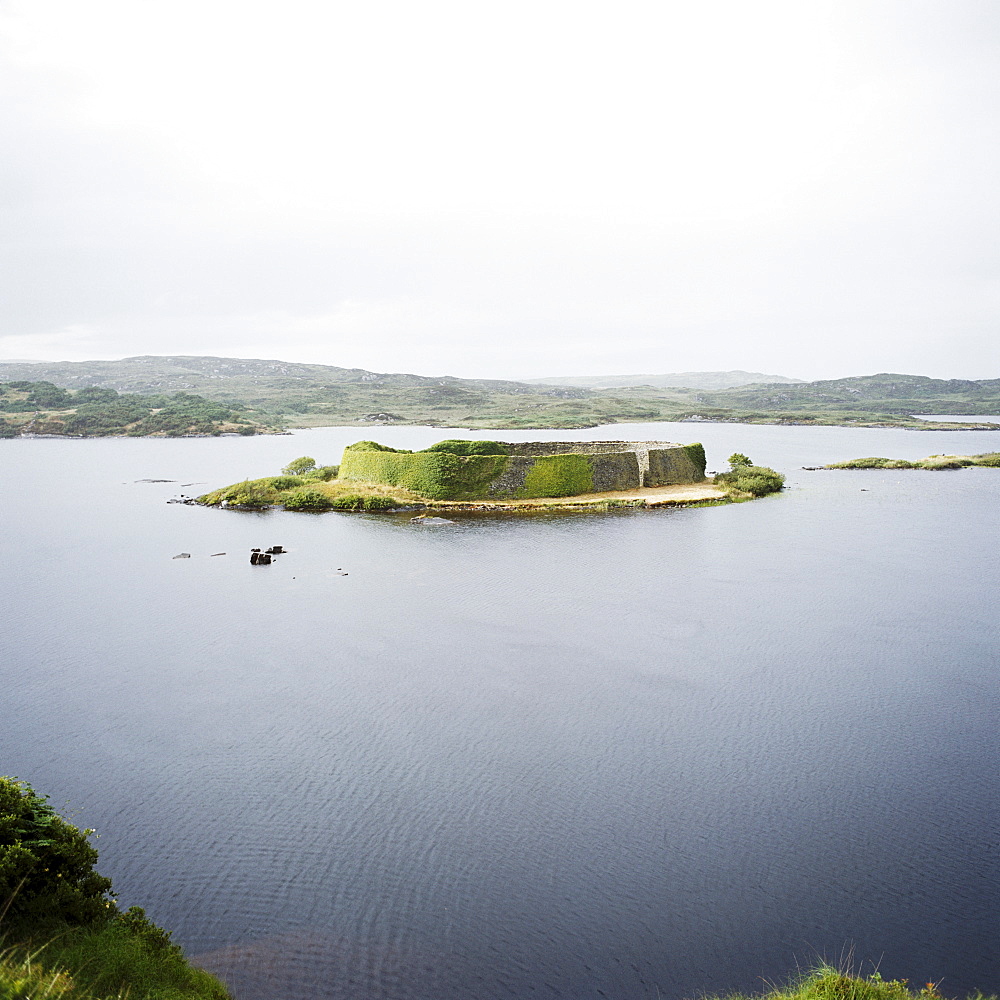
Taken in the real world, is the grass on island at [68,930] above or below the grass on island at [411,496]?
below

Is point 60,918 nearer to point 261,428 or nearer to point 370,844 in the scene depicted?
point 370,844

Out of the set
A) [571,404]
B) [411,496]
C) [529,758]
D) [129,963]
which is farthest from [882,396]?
[129,963]

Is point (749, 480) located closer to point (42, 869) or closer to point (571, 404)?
point (42, 869)

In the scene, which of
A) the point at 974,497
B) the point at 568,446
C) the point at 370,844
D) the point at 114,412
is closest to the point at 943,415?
the point at 974,497

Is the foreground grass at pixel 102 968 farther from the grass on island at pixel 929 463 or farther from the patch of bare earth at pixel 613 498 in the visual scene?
the grass on island at pixel 929 463

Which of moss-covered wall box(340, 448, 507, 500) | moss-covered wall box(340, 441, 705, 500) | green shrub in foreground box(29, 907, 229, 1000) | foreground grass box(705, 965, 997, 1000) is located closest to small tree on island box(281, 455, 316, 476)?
moss-covered wall box(340, 441, 705, 500)

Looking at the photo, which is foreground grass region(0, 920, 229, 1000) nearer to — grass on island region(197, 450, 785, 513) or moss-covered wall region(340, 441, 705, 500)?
grass on island region(197, 450, 785, 513)

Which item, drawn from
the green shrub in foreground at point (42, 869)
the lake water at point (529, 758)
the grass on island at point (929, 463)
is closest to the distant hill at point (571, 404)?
the grass on island at point (929, 463)

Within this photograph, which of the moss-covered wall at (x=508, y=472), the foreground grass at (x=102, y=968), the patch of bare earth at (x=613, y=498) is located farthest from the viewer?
the moss-covered wall at (x=508, y=472)
